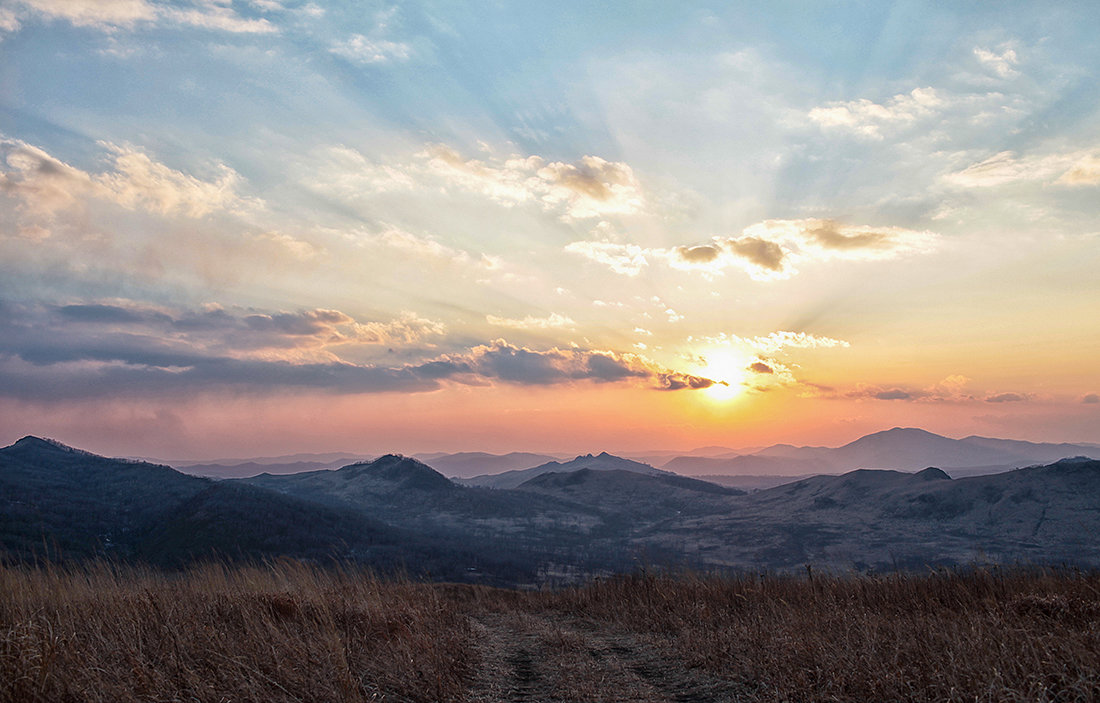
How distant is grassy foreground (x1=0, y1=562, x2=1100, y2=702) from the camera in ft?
18.1

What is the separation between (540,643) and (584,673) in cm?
373

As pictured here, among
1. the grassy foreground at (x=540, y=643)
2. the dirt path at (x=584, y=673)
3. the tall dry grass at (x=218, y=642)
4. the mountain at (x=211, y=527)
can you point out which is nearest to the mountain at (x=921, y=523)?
the mountain at (x=211, y=527)

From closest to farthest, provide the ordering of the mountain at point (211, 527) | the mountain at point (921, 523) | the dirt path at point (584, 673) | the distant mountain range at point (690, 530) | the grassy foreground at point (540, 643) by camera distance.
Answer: the grassy foreground at point (540, 643), the dirt path at point (584, 673), the mountain at point (921, 523), the distant mountain range at point (690, 530), the mountain at point (211, 527)

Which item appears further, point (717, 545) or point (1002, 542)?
point (717, 545)

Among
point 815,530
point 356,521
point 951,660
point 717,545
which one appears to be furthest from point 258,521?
point 951,660

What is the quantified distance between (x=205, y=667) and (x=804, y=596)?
1155 centimetres

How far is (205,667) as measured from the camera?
6375 mm

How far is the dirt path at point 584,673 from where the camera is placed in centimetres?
729

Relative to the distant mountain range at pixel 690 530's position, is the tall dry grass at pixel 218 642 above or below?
above

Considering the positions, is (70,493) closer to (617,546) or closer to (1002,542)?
(617,546)

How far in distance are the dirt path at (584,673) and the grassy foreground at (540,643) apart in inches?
1.8

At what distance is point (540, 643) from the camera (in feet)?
38.9

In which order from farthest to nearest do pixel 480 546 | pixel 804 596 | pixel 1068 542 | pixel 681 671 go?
1. pixel 480 546
2. pixel 1068 542
3. pixel 804 596
4. pixel 681 671

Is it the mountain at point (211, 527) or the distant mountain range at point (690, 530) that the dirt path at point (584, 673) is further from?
the mountain at point (211, 527)
